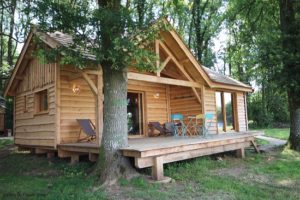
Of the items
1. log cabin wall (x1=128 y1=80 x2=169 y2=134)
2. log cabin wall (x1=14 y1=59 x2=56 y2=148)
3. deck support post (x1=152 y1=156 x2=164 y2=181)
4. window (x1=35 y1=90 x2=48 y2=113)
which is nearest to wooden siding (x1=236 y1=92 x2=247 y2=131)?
log cabin wall (x1=128 y1=80 x2=169 y2=134)

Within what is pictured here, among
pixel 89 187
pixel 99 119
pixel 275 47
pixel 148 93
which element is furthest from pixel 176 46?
pixel 89 187

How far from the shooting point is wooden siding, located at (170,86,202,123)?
10812mm

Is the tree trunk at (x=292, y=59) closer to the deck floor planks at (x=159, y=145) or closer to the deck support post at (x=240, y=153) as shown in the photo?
the deck floor planks at (x=159, y=145)

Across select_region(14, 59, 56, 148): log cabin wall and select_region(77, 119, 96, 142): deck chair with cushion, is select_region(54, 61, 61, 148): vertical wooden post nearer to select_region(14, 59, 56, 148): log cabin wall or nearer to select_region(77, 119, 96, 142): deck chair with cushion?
select_region(14, 59, 56, 148): log cabin wall

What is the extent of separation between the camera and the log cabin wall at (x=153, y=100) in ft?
34.3

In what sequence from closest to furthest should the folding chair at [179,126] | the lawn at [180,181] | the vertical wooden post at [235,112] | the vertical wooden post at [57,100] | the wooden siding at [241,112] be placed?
the lawn at [180,181] < the vertical wooden post at [57,100] < the folding chair at [179,126] < the vertical wooden post at [235,112] < the wooden siding at [241,112]

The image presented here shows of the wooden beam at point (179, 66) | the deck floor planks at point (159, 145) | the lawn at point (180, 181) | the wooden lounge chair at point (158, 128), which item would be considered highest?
the wooden beam at point (179, 66)

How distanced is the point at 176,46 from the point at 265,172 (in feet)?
15.4

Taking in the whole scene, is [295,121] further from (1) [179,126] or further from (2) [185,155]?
(2) [185,155]

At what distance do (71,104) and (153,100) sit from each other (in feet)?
12.7

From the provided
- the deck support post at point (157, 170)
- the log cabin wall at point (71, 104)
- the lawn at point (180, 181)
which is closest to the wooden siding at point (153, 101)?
the log cabin wall at point (71, 104)

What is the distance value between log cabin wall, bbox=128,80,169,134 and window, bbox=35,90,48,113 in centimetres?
298

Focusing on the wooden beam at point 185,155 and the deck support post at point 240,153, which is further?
the deck support post at point 240,153

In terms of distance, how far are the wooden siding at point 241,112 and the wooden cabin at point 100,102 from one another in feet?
3.13
